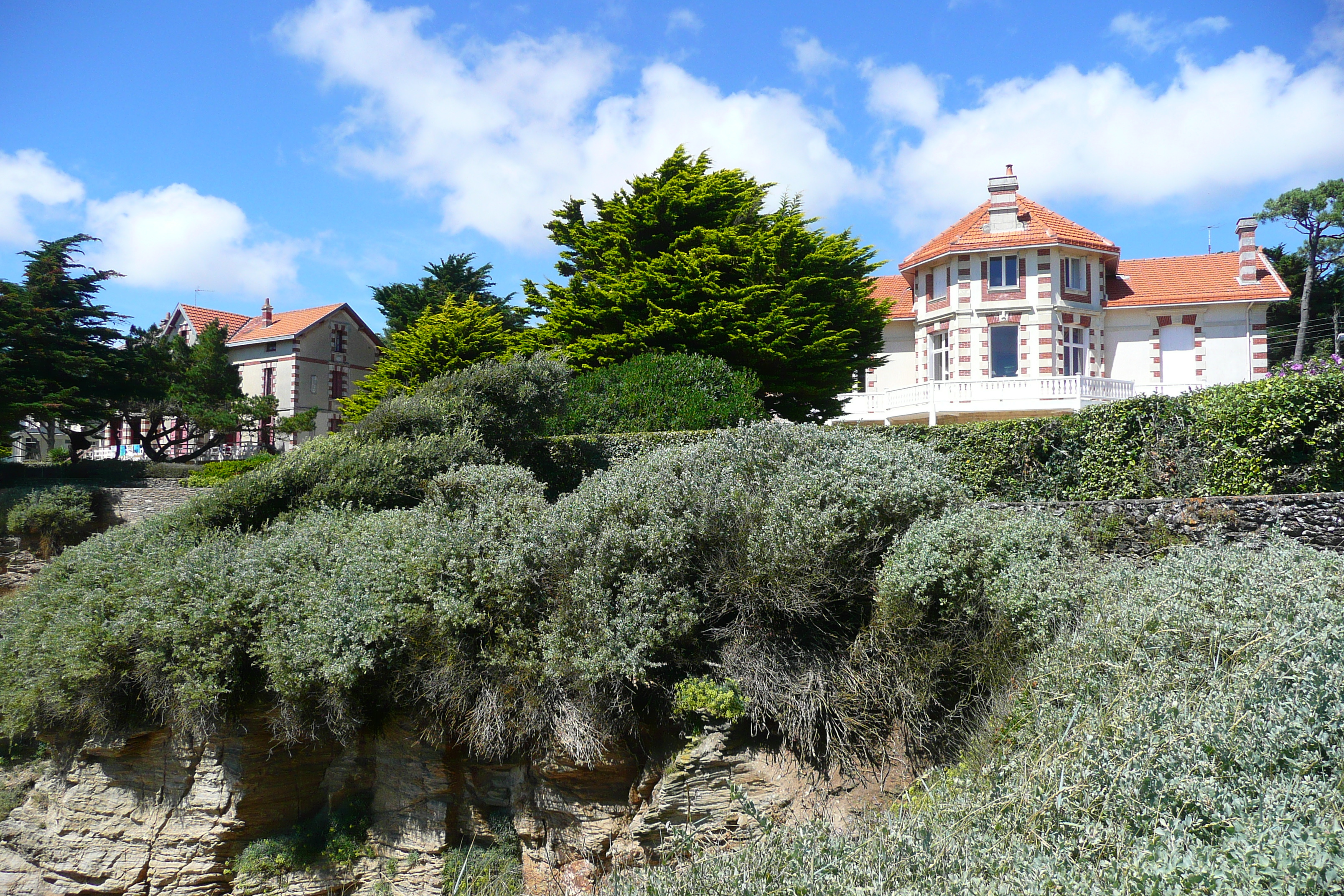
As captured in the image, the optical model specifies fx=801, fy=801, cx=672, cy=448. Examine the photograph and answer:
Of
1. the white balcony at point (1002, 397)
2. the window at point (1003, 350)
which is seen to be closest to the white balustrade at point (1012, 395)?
the white balcony at point (1002, 397)

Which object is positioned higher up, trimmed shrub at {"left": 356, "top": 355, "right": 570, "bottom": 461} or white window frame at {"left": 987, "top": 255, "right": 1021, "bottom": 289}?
white window frame at {"left": 987, "top": 255, "right": 1021, "bottom": 289}

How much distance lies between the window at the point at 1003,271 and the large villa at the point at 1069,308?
4 centimetres

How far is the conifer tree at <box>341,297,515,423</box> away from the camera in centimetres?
2280

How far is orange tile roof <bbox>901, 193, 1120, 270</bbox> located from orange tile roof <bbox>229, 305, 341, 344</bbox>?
92.0 feet

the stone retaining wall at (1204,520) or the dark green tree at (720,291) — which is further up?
the dark green tree at (720,291)

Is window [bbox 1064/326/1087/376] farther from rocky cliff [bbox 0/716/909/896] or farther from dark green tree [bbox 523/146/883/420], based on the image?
rocky cliff [bbox 0/716/909/896]

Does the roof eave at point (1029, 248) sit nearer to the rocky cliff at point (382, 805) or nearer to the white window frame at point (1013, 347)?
the white window frame at point (1013, 347)

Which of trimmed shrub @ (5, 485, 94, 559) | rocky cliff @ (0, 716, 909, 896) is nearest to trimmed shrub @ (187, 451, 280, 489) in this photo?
trimmed shrub @ (5, 485, 94, 559)

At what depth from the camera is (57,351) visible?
73.0 feet

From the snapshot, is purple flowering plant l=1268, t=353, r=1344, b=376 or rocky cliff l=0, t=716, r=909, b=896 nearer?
rocky cliff l=0, t=716, r=909, b=896

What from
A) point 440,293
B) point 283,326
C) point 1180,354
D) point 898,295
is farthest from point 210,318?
point 1180,354

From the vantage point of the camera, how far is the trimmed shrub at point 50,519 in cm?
1764

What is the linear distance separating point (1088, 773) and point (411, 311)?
30.4 meters

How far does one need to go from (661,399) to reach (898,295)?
19787mm
